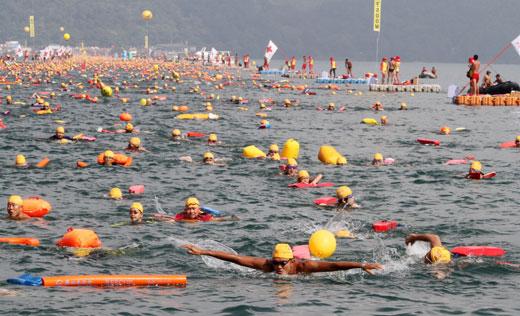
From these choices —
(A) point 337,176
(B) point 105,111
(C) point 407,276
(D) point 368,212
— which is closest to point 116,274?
(C) point 407,276

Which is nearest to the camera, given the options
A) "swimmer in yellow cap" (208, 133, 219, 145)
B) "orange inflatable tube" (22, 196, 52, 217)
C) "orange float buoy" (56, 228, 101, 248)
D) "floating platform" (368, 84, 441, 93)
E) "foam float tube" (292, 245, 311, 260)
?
"foam float tube" (292, 245, 311, 260)

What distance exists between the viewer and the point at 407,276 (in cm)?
1545

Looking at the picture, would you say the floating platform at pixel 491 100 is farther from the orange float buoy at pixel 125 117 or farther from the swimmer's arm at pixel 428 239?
the swimmer's arm at pixel 428 239

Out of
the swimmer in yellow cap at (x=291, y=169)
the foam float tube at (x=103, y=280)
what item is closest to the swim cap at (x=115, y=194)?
the swimmer in yellow cap at (x=291, y=169)

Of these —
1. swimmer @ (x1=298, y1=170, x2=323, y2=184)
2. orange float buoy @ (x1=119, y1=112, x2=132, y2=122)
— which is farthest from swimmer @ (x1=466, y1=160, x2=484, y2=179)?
orange float buoy @ (x1=119, y1=112, x2=132, y2=122)

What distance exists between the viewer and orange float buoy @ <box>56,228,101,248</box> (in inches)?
660

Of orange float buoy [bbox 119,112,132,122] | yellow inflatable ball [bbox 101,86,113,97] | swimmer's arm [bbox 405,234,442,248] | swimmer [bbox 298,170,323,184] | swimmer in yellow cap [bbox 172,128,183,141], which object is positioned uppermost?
yellow inflatable ball [bbox 101,86,113,97]

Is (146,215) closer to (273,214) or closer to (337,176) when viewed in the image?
(273,214)

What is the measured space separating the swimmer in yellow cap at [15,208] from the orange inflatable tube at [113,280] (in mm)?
5175

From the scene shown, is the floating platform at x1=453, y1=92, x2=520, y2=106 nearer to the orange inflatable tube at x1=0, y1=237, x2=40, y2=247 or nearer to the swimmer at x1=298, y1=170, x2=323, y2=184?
the swimmer at x1=298, y1=170, x2=323, y2=184

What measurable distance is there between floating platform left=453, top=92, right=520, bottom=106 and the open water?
42.8ft

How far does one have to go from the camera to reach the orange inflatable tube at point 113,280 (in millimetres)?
14414

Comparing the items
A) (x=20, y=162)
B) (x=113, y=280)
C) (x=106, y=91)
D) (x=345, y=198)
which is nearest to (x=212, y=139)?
(x=20, y=162)

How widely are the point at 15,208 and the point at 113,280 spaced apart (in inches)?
222
